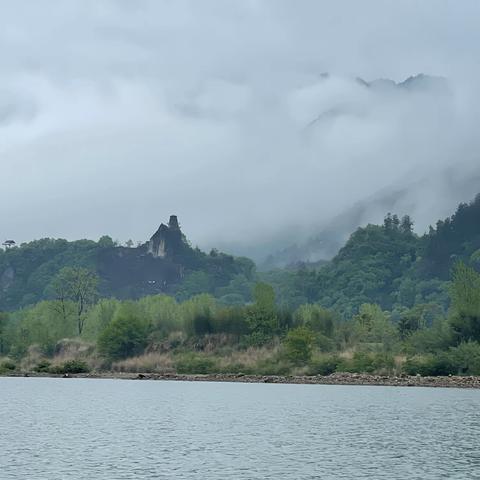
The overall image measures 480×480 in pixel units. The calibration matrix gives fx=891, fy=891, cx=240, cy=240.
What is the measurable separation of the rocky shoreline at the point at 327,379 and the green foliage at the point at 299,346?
134 inches

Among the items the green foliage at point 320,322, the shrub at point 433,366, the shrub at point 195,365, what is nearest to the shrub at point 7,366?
the shrub at point 195,365

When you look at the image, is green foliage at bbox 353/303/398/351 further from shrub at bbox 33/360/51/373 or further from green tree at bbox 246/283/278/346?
shrub at bbox 33/360/51/373

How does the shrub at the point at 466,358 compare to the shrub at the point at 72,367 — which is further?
the shrub at the point at 72,367

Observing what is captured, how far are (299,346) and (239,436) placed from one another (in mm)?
76593

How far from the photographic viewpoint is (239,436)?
187 feet

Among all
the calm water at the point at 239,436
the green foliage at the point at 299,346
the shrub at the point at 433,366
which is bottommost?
the calm water at the point at 239,436

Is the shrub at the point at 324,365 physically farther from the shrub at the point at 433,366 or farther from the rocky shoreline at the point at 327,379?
the shrub at the point at 433,366

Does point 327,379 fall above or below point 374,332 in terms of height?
below

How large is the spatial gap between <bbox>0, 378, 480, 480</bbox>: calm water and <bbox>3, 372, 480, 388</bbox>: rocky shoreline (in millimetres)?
16691

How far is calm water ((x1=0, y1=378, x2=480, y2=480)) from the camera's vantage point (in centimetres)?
4250

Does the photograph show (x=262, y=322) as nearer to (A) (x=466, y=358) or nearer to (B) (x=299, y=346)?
(B) (x=299, y=346)

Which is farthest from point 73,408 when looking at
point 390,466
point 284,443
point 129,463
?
point 390,466

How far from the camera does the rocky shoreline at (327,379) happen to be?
114938mm

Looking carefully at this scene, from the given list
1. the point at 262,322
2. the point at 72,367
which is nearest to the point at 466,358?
the point at 262,322
